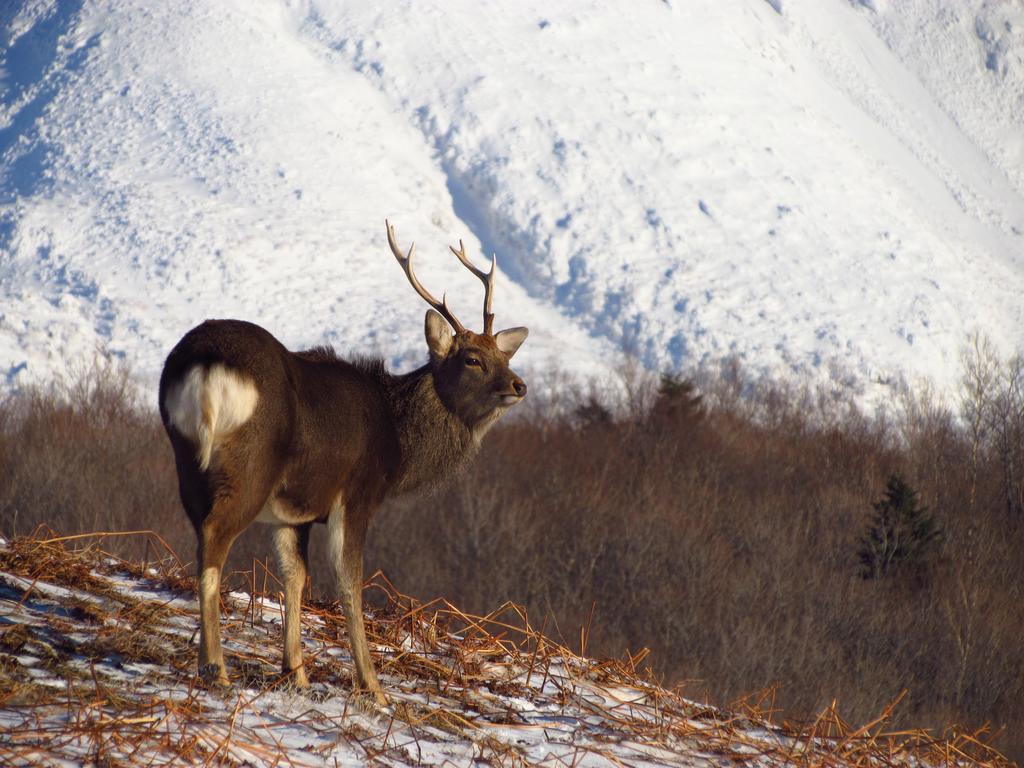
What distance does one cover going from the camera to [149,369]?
174 feet

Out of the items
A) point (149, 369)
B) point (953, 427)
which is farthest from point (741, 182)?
point (149, 369)

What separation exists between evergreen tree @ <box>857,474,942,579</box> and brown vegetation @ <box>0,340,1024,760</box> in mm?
484

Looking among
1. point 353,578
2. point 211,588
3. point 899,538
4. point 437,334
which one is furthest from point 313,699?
point 899,538

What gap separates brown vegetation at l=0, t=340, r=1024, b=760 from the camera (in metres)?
38.0

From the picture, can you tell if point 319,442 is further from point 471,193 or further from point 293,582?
point 471,193

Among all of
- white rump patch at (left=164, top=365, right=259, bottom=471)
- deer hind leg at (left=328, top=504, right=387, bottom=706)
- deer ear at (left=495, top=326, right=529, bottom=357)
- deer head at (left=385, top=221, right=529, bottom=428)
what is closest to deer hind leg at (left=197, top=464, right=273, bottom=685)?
white rump patch at (left=164, top=365, right=259, bottom=471)

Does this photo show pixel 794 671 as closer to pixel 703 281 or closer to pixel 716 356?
pixel 716 356

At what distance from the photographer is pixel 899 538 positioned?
1703 inches

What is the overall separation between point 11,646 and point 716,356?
5760cm

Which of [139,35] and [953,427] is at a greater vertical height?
[139,35]

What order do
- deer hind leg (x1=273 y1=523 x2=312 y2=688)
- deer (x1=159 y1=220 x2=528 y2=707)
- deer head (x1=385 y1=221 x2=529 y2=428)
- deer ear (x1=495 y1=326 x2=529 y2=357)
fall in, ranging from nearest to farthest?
deer (x1=159 y1=220 x2=528 y2=707) < deer hind leg (x1=273 y1=523 x2=312 y2=688) < deer head (x1=385 y1=221 x2=529 y2=428) < deer ear (x1=495 y1=326 x2=529 y2=357)

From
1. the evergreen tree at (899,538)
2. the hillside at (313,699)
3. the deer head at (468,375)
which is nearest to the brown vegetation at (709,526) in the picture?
the evergreen tree at (899,538)

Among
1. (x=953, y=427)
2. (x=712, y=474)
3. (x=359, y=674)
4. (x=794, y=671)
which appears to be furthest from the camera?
(x=953, y=427)

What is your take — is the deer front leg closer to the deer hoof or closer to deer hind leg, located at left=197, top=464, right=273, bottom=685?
deer hind leg, located at left=197, top=464, right=273, bottom=685
